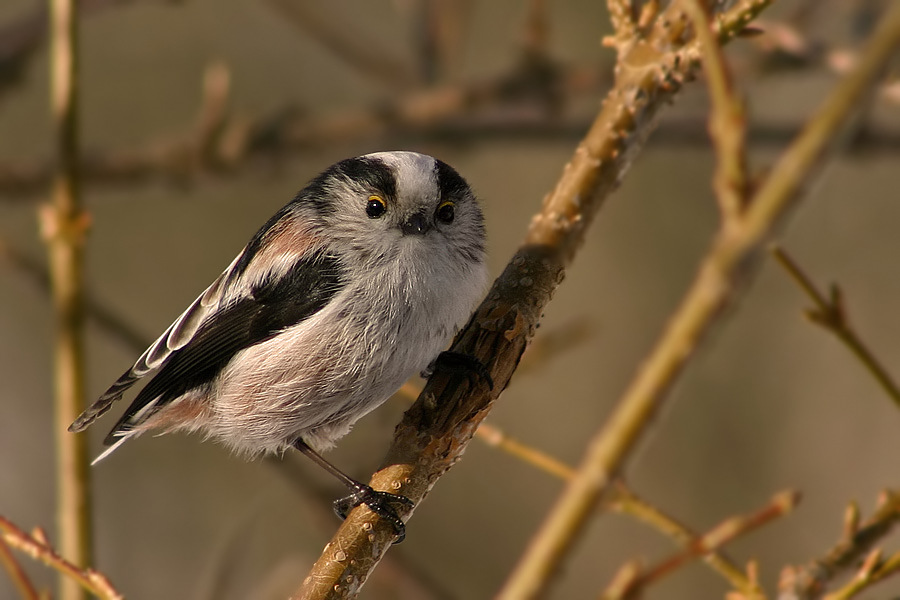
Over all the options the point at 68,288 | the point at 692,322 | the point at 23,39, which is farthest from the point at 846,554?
the point at 23,39

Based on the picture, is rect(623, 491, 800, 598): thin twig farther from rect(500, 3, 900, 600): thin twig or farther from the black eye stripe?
the black eye stripe

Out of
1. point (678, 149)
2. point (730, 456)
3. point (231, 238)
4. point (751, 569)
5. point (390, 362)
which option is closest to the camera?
point (751, 569)

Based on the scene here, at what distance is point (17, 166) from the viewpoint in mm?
4574

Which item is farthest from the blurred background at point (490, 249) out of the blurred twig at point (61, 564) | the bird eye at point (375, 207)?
the blurred twig at point (61, 564)

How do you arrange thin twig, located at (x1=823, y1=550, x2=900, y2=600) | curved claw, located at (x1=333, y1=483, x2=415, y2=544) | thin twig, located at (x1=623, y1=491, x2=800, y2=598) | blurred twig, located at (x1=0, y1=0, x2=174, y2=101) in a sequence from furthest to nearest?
blurred twig, located at (x1=0, y1=0, x2=174, y2=101) → curved claw, located at (x1=333, y1=483, x2=415, y2=544) → thin twig, located at (x1=823, y1=550, x2=900, y2=600) → thin twig, located at (x1=623, y1=491, x2=800, y2=598)

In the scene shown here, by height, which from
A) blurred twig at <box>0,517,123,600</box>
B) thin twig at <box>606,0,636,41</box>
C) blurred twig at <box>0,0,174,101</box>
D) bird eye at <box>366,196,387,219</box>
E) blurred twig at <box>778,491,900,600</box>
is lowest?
blurred twig at <box>0,517,123,600</box>

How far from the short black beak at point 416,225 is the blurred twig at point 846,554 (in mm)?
1466

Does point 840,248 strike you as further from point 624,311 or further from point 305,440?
point 305,440

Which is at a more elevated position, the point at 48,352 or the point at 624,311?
the point at 624,311

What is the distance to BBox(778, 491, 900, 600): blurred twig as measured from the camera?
2.01 m

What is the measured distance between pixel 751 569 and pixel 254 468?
560cm

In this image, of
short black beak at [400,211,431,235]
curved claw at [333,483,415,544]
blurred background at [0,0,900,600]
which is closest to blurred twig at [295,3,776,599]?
curved claw at [333,483,415,544]

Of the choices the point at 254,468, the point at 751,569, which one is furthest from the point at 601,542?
the point at 751,569

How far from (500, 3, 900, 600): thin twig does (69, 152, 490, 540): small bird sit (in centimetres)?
160
